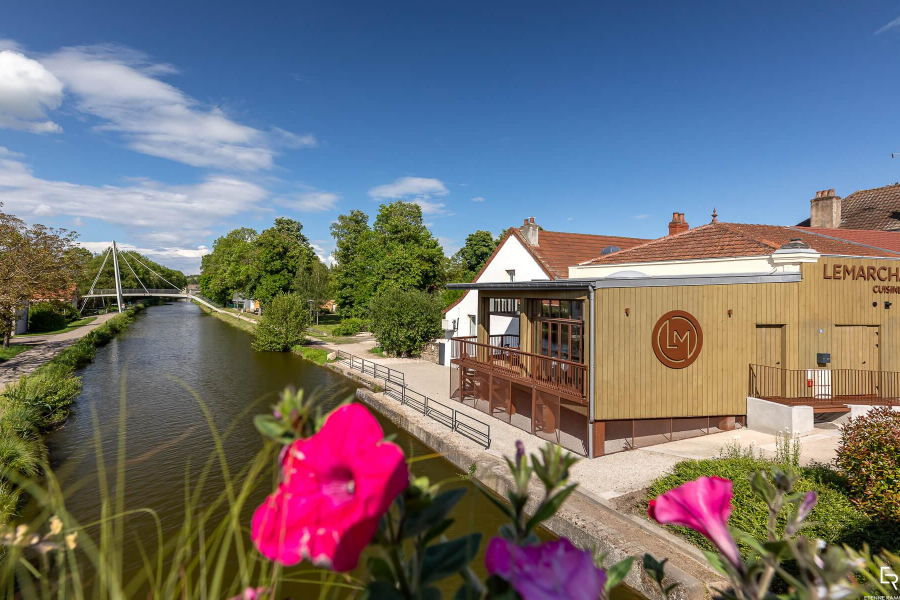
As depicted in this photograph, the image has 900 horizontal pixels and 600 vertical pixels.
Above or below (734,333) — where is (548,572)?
above

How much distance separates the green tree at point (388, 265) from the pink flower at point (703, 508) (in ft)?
89.2

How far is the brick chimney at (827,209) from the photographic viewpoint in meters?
20.4

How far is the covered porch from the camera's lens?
35.8ft

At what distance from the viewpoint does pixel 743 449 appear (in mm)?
9500

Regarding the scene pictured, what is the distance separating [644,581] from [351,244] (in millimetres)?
45647

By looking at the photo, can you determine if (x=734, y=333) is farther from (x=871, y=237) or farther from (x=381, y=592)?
(x=381, y=592)

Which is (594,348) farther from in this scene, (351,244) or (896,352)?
(351,244)

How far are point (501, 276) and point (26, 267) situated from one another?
21.4m

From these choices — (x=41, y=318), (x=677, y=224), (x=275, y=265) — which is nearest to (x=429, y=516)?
(x=677, y=224)

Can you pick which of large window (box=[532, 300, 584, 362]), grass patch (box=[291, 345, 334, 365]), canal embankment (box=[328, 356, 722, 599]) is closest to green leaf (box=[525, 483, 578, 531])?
canal embankment (box=[328, 356, 722, 599])

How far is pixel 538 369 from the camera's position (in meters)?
12.1

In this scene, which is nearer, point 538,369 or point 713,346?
point 713,346

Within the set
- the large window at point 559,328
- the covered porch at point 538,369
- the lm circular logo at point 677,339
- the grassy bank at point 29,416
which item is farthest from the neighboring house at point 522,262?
the grassy bank at point 29,416

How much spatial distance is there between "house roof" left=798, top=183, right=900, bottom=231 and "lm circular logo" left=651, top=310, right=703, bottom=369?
1681 cm
